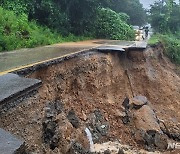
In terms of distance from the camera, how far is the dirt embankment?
521 centimetres

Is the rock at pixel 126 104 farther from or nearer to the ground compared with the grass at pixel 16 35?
nearer to the ground

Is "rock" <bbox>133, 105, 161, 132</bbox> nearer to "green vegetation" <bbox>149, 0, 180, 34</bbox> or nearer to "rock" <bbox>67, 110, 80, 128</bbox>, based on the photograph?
"rock" <bbox>67, 110, 80, 128</bbox>

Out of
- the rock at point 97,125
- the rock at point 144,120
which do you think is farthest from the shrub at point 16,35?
the rock at point 144,120

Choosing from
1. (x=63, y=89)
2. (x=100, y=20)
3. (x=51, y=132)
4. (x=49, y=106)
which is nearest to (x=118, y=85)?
(x=63, y=89)

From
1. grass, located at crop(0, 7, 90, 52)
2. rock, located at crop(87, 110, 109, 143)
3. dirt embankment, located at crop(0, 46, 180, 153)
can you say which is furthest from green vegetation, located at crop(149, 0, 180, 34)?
rock, located at crop(87, 110, 109, 143)

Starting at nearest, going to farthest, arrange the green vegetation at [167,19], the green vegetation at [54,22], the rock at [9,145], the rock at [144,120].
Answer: the rock at [9,145] → the rock at [144,120] → the green vegetation at [54,22] → the green vegetation at [167,19]

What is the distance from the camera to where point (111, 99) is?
34.2 feet

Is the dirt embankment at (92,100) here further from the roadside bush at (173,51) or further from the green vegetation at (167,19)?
the green vegetation at (167,19)

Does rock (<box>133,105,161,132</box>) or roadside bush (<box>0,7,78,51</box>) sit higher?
roadside bush (<box>0,7,78,51</box>)

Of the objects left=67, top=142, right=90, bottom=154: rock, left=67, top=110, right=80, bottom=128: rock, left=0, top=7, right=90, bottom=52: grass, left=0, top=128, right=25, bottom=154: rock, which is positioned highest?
left=0, top=7, right=90, bottom=52: grass

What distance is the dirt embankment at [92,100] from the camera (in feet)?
17.1

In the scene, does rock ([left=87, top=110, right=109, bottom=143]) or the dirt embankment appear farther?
rock ([left=87, top=110, right=109, bottom=143])

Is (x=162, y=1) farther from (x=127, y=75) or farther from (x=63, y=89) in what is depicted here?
(x=63, y=89)

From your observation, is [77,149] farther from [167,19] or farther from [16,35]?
[167,19]
